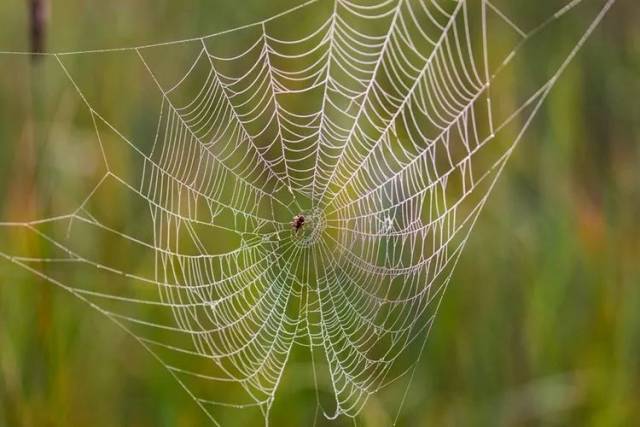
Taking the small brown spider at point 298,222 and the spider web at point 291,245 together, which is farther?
the small brown spider at point 298,222

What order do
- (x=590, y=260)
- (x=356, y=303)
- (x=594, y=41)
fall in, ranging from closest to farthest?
(x=356, y=303), (x=590, y=260), (x=594, y=41)

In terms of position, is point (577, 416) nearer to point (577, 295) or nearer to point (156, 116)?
point (577, 295)

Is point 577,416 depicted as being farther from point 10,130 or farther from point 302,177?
point 10,130

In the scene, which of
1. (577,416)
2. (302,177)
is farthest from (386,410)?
(302,177)

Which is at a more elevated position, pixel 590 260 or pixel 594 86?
pixel 594 86

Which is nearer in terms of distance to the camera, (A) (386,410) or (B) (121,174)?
(A) (386,410)

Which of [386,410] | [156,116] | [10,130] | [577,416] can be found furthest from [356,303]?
[10,130]

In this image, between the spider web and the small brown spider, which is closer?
the spider web

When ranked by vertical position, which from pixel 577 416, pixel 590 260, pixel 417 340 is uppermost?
pixel 590 260

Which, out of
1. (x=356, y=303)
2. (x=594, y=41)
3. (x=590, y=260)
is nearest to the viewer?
(x=356, y=303)
